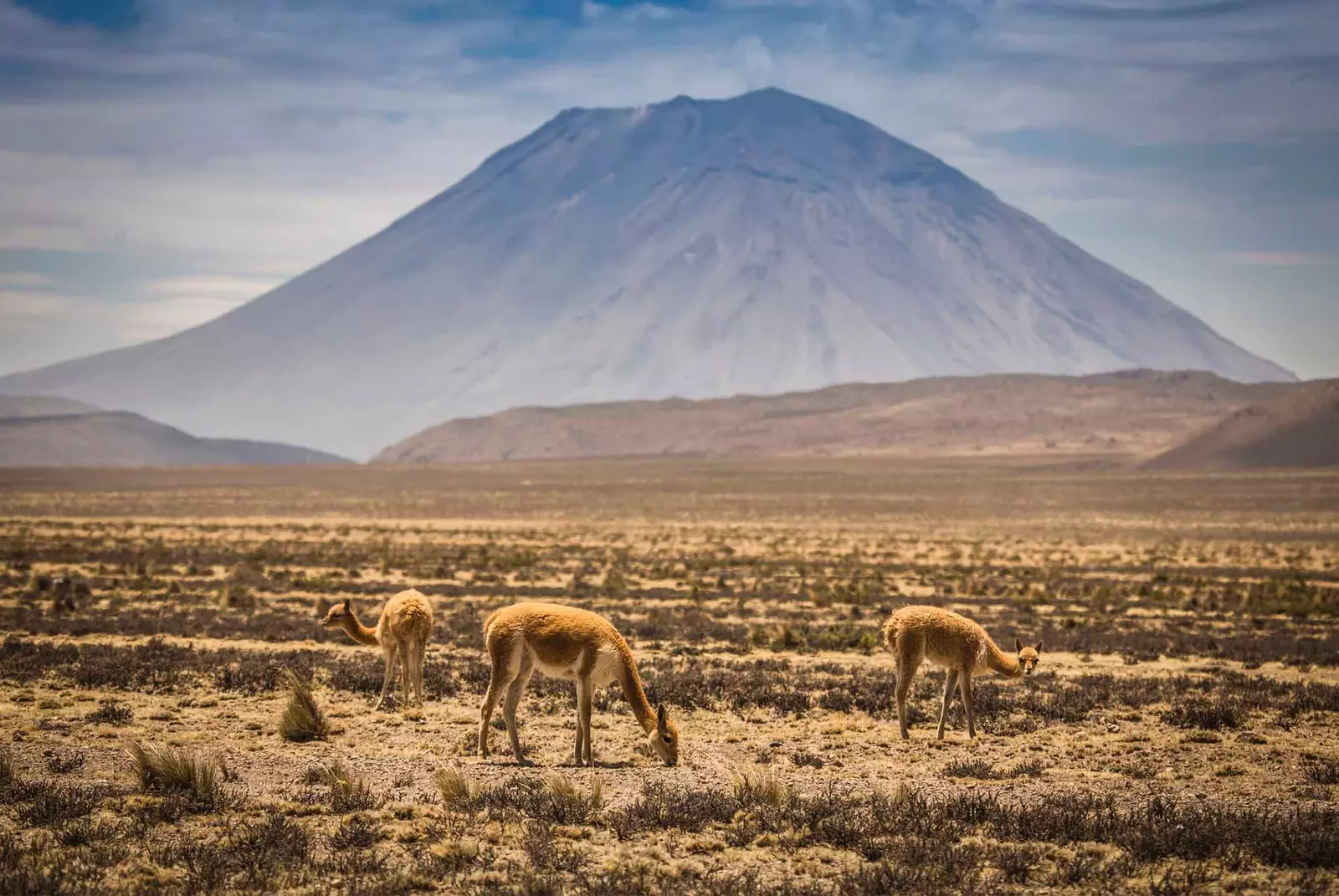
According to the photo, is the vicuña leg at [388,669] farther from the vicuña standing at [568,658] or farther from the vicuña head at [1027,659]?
the vicuña head at [1027,659]

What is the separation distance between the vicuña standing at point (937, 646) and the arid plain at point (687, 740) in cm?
48

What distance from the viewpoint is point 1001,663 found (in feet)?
45.7

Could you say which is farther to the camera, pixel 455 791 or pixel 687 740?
pixel 687 740

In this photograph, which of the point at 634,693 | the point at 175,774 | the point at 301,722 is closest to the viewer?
the point at 175,774

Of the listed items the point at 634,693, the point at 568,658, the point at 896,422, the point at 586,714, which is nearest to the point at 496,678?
the point at 568,658

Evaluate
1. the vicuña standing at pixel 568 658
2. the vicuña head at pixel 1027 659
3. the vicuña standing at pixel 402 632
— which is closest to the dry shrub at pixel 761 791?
the vicuña standing at pixel 568 658

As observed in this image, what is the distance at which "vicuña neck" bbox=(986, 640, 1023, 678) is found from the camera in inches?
544

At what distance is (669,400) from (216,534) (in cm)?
14710

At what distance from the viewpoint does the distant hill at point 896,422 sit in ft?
496

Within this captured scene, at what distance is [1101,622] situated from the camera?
1003 inches

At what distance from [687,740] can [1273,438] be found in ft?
356

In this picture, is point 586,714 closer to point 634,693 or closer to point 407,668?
point 634,693

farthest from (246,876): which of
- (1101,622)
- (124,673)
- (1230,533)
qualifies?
(1230,533)

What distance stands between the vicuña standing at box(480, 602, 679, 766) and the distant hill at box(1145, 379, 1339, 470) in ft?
334
